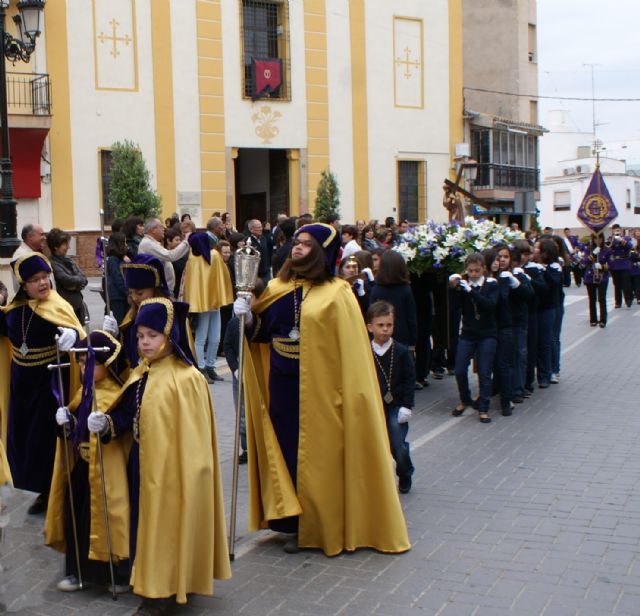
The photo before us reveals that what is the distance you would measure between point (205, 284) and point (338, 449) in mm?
6744

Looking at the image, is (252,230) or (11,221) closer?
(11,221)

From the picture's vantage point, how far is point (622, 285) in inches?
879

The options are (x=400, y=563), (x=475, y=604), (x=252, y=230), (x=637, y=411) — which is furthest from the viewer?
(x=252, y=230)

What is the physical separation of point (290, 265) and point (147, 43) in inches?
904

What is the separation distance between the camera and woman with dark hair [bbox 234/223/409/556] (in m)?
5.86

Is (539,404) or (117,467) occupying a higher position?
(117,467)

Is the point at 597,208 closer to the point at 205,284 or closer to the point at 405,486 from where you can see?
the point at 205,284

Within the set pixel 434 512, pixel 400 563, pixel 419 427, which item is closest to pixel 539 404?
pixel 419 427

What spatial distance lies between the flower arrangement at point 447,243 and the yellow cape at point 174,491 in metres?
6.44

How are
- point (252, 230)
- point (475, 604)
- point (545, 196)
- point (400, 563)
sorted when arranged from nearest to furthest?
1. point (475, 604)
2. point (400, 563)
3. point (252, 230)
4. point (545, 196)

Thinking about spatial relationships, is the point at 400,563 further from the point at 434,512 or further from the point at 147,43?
the point at 147,43

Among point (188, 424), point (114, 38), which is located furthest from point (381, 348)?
point (114, 38)

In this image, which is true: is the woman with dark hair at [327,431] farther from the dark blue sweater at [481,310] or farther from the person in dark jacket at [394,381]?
the dark blue sweater at [481,310]

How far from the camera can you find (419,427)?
959 centimetres
